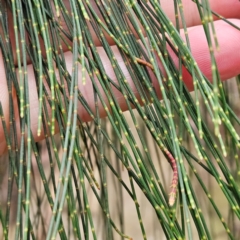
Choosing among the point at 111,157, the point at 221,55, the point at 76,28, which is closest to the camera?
the point at 76,28

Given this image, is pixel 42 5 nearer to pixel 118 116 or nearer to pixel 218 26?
pixel 118 116

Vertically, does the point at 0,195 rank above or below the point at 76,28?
below

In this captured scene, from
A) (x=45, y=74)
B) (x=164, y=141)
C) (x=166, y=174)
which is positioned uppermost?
(x=45, y=74)

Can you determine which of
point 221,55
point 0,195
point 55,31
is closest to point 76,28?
point 55,31

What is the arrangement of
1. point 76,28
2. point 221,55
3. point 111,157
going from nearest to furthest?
point 76,28 < point 221,55 < point 111,157

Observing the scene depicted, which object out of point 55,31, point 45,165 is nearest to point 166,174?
point 45,165

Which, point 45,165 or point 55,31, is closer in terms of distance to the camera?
point 55,31

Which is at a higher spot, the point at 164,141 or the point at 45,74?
the point at 45,74

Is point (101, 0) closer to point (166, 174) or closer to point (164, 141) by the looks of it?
point (164, 141)

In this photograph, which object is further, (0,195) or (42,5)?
(0,195)
